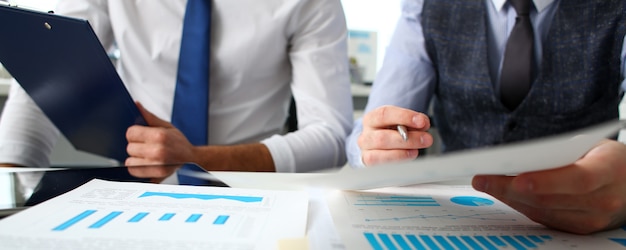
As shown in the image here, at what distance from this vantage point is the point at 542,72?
64 cm

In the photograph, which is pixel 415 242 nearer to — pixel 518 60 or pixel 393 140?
pixel 393 140

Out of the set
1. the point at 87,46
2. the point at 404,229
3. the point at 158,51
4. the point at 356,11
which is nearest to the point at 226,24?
the point at 158,51

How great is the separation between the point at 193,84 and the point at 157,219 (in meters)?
0.51

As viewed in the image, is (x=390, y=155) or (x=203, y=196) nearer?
(x=203, y=196)

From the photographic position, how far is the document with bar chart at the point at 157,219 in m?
0.23

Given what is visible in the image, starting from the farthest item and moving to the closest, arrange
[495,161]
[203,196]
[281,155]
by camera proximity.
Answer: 1. [281,155]
2. [203,196]
3. [495,161]

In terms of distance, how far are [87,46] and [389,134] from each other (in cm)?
37

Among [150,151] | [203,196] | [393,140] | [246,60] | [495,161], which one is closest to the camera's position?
[495,161]

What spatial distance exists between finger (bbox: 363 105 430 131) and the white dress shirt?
29 centimetres

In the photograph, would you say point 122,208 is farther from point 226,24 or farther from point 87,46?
point 226,24

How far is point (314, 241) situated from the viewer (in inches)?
10.0

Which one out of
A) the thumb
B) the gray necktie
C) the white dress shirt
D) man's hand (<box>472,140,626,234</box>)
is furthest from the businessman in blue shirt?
the thumb

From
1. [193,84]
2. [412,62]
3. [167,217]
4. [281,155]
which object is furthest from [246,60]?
[167,217]

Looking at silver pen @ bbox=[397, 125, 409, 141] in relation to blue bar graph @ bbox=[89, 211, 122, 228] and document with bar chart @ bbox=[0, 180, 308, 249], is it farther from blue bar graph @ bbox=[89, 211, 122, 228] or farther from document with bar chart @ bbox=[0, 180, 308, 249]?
blue bar graph @ bbox=[89, 211, 122, 228]
